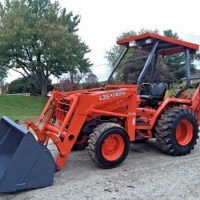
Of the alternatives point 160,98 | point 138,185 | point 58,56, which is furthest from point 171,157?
point 58,56

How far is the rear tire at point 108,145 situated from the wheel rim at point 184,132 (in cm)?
139

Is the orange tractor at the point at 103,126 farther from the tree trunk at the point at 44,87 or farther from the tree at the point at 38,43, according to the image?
the tree trunk at the point at 44,87

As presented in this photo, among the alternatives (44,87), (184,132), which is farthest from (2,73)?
(184,132)

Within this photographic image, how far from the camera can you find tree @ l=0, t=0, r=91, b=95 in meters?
23.1

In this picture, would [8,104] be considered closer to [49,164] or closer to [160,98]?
[160,98]

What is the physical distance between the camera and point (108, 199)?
4016mm

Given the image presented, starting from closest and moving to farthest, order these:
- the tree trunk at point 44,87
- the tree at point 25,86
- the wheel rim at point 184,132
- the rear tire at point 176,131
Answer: the rear tire at point 176,131 → the wheel rim at point 184,132 → the tree trunk at point 44,87 → the tree at point 25,86

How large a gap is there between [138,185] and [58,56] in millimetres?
19551

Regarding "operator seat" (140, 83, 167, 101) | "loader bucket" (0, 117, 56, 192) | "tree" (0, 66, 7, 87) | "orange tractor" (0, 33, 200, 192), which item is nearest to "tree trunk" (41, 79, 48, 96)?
"tree" (0, 66, 7, 87)

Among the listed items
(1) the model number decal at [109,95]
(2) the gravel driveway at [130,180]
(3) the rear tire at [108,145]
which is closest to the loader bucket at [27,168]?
(2) the gravel driveway at [130,180]

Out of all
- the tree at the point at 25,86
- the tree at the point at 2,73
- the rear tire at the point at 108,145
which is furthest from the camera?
the tree at the point at 25,86

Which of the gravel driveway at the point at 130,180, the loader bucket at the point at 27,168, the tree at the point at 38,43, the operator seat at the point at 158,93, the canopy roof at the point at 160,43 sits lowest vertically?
the gravel driveway at the point at 130,180

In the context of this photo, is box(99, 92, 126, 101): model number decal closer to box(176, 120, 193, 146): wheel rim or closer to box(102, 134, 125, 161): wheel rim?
box(102, 134, 125, 161): wheel rim

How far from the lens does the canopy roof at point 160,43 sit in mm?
6039
